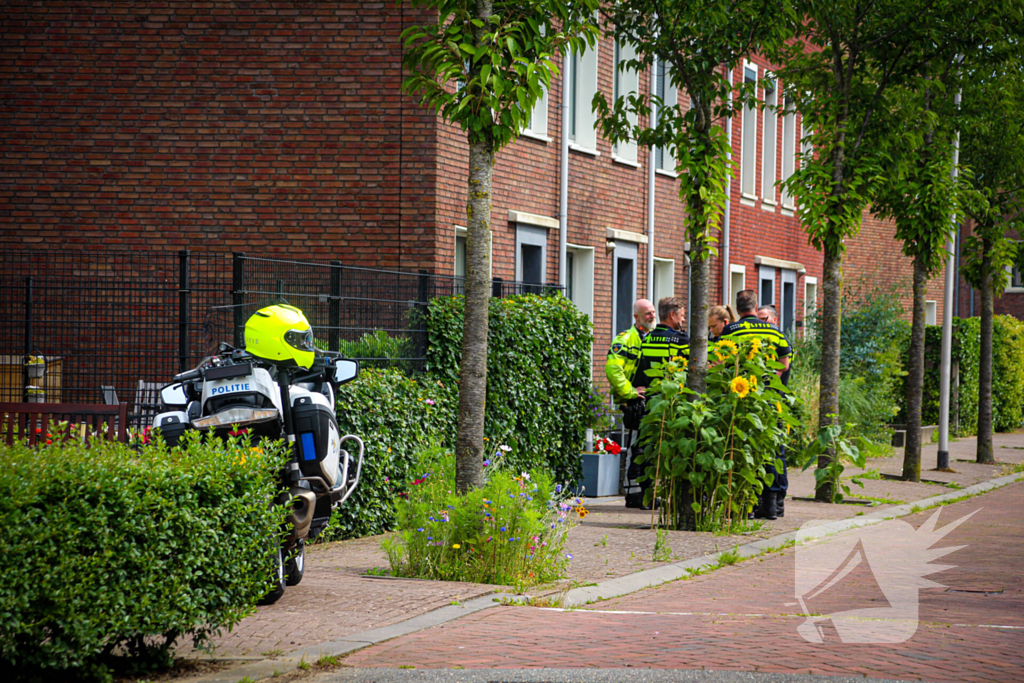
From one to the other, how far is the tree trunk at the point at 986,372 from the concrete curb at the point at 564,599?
23.4 ft

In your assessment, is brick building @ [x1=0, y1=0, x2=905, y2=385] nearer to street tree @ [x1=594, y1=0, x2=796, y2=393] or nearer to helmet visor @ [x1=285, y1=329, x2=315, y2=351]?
street tree @ [x1=594, y1=0, x2=796, y2=393]

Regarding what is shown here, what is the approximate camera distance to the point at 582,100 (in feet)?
65.9

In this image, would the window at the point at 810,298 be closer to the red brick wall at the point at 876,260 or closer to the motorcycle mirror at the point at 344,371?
the red brick wall at the point at 876,260

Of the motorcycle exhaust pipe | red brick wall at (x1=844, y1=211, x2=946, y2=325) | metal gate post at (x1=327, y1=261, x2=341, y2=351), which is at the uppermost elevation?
red brick wall at (x1=844, y1=211, x2=946, y2=325)

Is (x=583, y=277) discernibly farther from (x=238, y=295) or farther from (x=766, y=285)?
(x=238, y=295)

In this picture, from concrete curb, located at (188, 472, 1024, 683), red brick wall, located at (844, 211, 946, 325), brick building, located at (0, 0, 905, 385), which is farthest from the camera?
red brick wall, located at (844, 211, 946, 325)

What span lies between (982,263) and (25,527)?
59.7 feet

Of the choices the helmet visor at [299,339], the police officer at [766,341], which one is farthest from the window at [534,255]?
the helmet visor at [299,339]

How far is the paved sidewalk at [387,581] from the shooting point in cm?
693

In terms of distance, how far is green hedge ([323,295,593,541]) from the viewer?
10867mm

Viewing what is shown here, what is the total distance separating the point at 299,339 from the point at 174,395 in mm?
826

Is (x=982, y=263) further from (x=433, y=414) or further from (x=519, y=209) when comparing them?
(x=433, y=414)

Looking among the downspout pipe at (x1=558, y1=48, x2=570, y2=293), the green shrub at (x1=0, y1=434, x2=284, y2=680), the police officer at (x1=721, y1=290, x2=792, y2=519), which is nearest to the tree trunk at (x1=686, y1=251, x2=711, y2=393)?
the police officer at (x1=721, y1=290, x2=792, y2=519)

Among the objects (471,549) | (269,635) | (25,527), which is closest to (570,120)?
(471,549)
